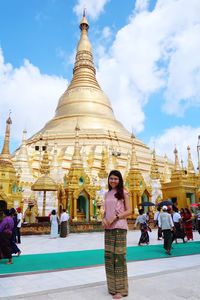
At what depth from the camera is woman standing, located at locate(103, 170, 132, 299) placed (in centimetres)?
413

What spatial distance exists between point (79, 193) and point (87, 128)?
17438 mm

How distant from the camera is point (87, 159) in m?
31.7

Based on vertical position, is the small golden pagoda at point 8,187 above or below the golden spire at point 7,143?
below

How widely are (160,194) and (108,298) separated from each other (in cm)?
2385

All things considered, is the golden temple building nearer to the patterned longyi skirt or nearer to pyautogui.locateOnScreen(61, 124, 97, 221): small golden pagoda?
pyautogui.locateOnScreen(61, 124, 97, 221): small golden pagoda

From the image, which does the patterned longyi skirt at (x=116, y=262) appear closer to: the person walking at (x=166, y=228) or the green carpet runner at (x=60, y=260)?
the green carpet runner at (x=60, y=260)

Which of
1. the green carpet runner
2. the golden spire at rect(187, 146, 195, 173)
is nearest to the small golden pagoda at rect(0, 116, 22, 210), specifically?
the green carpet runner

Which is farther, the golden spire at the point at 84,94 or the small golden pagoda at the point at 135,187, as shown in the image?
the golden spire at the point at 84,94

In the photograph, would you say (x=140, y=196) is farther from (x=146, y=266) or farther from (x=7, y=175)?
(x=146, y=266)

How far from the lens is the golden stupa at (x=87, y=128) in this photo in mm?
32406

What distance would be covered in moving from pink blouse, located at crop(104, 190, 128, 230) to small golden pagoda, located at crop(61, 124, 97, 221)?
16.4 metres

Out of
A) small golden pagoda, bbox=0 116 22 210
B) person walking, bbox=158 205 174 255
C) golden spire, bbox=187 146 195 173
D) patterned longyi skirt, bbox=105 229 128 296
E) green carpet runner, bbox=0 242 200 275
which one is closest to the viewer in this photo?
patterned longyi skirt, bbox=105 229 128 296

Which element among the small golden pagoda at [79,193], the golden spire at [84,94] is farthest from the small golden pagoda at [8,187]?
the golden spire at [84,94]

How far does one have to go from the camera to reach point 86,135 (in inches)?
1422
